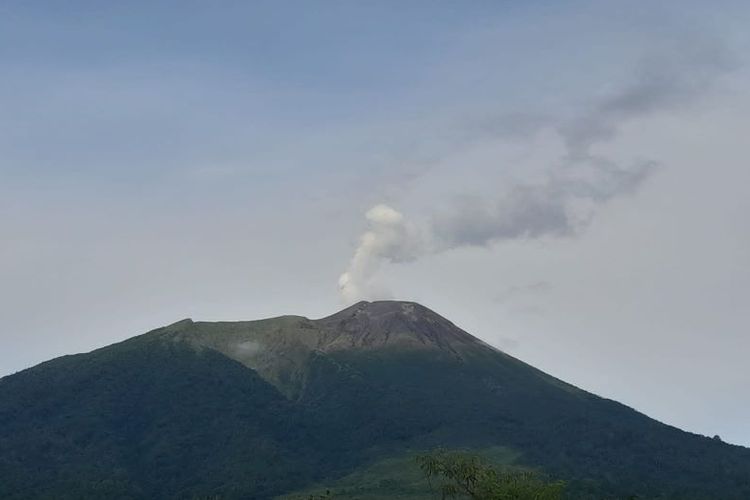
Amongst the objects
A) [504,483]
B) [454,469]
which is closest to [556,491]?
[504,483]

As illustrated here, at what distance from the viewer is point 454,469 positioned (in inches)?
5920

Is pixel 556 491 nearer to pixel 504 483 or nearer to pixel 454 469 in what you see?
pixel 504 483

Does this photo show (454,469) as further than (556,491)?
Yes

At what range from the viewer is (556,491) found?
459ft

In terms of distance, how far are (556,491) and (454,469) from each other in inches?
663

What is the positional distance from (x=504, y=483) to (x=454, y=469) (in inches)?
406

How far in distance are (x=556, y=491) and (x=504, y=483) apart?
7.26m

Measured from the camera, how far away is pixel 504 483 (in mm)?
142250
